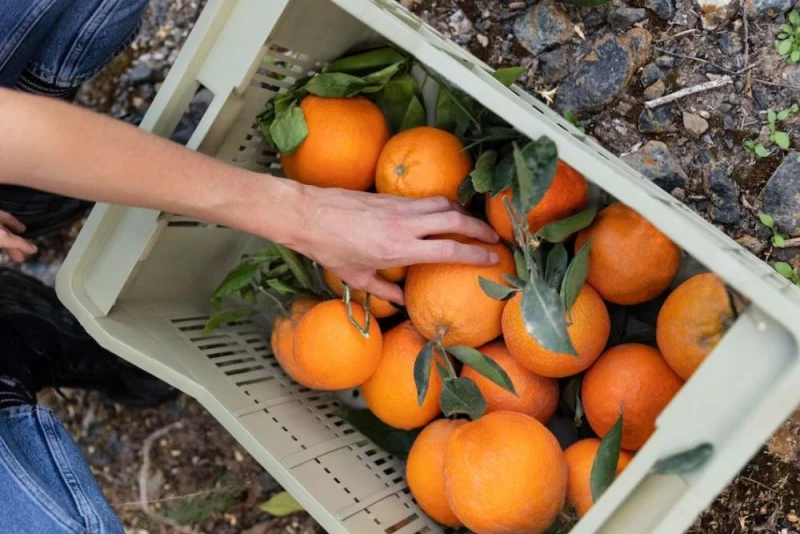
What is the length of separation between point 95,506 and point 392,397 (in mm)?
349

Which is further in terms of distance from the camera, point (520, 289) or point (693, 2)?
point (693, 2)

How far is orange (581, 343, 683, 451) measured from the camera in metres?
0.73

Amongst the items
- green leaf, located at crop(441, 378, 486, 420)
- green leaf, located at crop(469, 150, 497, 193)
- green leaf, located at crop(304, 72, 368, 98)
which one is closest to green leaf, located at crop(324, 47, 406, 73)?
green leaf, located at crop(304, 72, 368, 98)

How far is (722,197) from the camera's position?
1056 mm

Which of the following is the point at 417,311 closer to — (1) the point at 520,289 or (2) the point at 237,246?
(1) the point at 520,289

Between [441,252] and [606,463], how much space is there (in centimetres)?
26

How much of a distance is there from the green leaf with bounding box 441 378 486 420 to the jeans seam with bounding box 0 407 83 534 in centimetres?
41

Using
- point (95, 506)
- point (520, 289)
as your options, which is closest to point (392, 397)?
point (520, 289)

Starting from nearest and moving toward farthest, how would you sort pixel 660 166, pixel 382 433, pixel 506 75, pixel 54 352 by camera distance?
pixel 506 75 → pixel 382 433 → pixel 660 166 → pixel 54 352

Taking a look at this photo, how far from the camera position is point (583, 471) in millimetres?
765

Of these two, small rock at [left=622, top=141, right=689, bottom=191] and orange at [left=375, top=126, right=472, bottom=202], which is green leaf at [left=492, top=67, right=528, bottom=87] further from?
small rock at [left=622, top=141, right=689, bottom=191]

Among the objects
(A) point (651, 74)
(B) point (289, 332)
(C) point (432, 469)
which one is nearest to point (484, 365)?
(C) point (432, 469)

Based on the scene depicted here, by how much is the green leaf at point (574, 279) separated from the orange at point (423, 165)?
162 millimetres

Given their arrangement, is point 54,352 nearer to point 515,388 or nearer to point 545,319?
point 515,388
